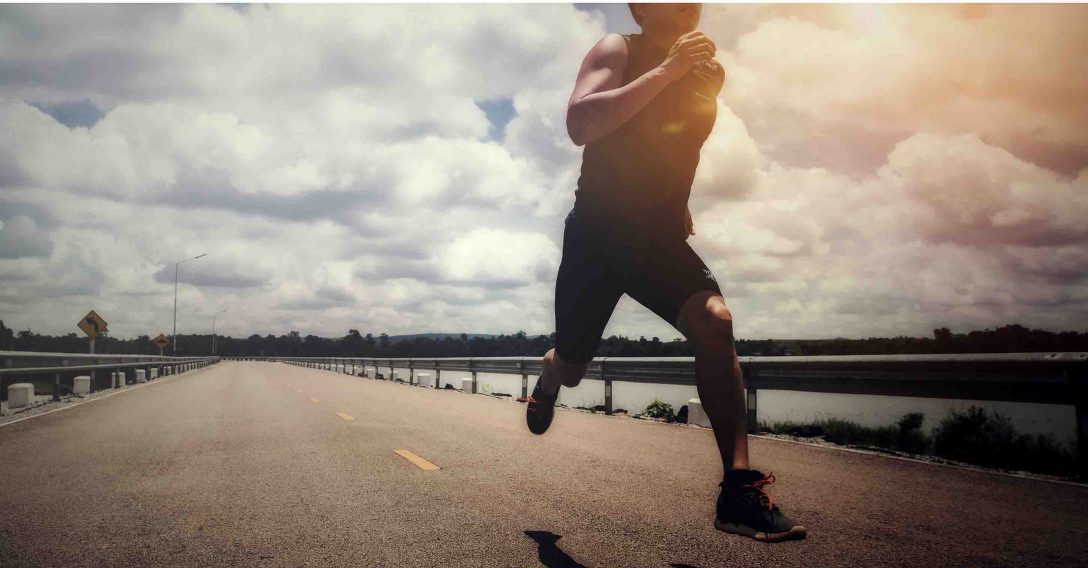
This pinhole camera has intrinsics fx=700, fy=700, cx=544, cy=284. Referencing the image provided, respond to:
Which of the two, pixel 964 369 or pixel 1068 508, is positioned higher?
pixel 964 369

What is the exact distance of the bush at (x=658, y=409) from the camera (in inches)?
439

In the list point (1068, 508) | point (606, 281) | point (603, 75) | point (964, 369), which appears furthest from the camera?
point (964, 369)

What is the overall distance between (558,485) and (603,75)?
300cm

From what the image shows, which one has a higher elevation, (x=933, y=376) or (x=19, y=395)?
(x=933, y=376)

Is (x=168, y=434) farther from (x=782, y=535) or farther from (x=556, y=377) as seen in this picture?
(x=782, y=535)

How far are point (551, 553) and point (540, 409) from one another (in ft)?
3.16

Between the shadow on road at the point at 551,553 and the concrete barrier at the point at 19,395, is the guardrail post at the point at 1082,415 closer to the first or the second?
the shadow on road at the point at 551,553

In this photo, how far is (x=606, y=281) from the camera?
10.1 feet

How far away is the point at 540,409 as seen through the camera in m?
3.98

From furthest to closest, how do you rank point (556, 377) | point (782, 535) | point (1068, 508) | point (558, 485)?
point (558, 485)
point (1068, 508)
point (556, 377)
point (782, 535)

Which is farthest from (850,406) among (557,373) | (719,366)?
(719,366)

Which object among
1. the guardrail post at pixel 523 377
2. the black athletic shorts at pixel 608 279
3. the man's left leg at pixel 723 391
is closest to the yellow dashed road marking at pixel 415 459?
the black athletic shorts at pixel 608 279

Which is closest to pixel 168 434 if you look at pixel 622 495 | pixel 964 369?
pixel 622 495

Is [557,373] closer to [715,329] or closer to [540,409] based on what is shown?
[540,409]
